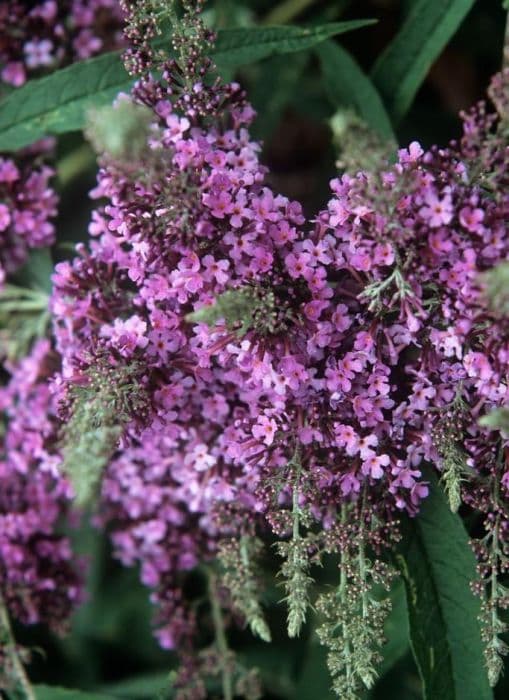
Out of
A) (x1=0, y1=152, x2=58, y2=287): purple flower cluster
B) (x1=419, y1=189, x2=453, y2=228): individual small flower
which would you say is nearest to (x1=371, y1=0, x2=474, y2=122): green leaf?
(x1=419, y1=189, x2=453, y2=228): individual small flower

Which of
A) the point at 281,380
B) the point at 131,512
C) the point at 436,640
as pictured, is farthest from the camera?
the point at 131,512

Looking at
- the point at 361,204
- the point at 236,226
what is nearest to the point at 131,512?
the point at 236,226

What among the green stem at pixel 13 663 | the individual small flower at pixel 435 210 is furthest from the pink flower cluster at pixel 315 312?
the green stem at pixel 13 663

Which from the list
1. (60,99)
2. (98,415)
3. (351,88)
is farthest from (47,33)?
(98,415)

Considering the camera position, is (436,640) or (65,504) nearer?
(436,640)

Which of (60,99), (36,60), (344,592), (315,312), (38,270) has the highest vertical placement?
(36,60)

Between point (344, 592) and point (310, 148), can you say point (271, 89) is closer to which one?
point (310, 148)

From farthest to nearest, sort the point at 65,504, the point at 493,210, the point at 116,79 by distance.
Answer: the point at 65,504 → the point at 116,79 → the point at 493,210

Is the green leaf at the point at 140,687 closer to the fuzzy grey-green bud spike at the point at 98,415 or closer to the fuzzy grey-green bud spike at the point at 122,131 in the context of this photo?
the fuzzy grey-green bud spike at the point at 98,415

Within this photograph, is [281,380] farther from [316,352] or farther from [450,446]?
[450,446]
